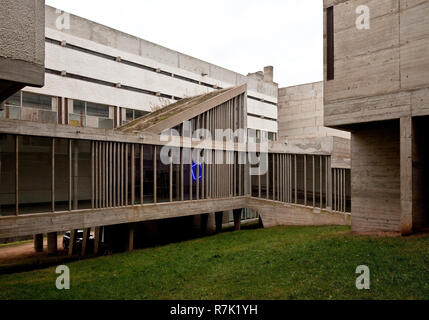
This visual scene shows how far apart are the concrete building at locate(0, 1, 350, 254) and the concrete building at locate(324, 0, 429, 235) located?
15.6 feet

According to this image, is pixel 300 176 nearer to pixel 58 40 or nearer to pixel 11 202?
pixel 11 202

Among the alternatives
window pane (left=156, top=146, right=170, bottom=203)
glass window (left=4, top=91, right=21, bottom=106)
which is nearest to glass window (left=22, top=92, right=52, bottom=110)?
glass window (left=4, top=91, right=21, bottom=106)

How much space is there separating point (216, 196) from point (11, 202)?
41.6ft

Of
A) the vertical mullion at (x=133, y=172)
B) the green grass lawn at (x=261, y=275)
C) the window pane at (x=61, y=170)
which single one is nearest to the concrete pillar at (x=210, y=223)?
the vertical mullion at (x=133, y=172)

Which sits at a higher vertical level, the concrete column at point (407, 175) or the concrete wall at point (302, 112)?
the concrete wall at point (302, 112)

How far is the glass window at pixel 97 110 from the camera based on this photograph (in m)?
25.5

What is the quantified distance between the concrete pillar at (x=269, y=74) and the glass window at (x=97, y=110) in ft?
81.6

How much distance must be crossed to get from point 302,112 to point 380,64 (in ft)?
100

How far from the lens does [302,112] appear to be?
4181 cm

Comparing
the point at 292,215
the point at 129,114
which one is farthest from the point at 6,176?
the point at 292,215

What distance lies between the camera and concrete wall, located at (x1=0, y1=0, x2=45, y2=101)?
218 inches

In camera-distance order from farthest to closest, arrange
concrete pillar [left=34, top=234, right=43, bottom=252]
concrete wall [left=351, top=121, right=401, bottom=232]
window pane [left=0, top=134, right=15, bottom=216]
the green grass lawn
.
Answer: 1. concrete pillar [left=34, top=234, right=43, bottom=252]
2. window pane [left=0, top=134, right=15, bottom=216]
3. concrete wall [left=351, top=121, right=401, bottom=232]
4. the green grass lawn

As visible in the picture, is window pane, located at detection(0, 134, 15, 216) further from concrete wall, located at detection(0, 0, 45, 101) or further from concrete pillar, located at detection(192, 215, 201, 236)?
concrete pillar, located at detection(192, 215, 201, 236)

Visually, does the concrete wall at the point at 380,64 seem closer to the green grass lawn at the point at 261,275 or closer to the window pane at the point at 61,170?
the green grass lawn at the point at 261,275
